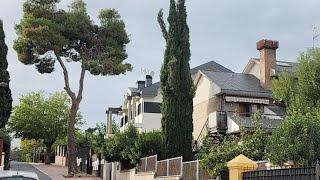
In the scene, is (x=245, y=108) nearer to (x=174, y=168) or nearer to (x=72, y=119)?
(x=72, y=119)

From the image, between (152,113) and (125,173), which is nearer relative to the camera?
(125,173)

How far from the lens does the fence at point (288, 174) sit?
36.3 ft

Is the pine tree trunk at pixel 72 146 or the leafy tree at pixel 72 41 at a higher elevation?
the leafy tree at pixel 72 41

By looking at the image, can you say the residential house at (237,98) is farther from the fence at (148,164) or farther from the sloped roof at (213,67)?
the sloped roof at (213,67)

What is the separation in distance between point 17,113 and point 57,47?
31.1 metres

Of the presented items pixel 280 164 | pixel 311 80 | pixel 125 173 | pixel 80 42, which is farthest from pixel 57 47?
pixel 280 164

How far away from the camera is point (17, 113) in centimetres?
7106

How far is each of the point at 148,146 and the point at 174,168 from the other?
685cm

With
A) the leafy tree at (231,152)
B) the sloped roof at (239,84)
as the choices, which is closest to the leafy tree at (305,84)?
the sloped roof at (239,84)

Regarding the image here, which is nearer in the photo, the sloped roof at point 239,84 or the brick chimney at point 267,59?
the sloped roof at point 239,84

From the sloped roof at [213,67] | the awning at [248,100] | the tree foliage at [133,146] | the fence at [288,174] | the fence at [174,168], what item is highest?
the sloped roof at [213,67]

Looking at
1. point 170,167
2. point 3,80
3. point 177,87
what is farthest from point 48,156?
point 170,167

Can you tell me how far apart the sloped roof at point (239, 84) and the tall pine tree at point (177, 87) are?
24.6 ft

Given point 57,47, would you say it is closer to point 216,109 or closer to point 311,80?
point 216,109
